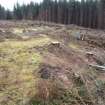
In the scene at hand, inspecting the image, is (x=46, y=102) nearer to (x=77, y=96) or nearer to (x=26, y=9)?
(x=77, y=96)

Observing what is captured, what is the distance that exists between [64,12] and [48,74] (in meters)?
16.1

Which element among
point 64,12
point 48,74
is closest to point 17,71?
point 48,74

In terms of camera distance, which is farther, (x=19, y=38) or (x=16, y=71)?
(x=19, y=38)

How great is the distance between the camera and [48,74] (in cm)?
621

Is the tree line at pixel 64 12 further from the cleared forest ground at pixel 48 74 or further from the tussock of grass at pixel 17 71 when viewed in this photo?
the tussock of grass at pixel 17 71

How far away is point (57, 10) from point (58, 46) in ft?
46.5

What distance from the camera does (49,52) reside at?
7828mm

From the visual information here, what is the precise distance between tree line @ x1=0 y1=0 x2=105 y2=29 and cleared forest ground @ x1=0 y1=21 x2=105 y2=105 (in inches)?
429

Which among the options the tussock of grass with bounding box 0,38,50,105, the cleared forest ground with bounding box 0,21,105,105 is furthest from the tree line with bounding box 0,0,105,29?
the tussock of grass with bounding box 0,38,50,105

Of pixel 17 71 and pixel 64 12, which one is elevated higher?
pixel 64 12

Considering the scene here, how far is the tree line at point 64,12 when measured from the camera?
19.8m

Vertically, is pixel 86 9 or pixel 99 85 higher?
pixel 86 9

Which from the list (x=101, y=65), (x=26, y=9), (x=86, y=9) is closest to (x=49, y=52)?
(x=101, y=65)

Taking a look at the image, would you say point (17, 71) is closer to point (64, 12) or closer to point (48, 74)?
point (48, 74)
